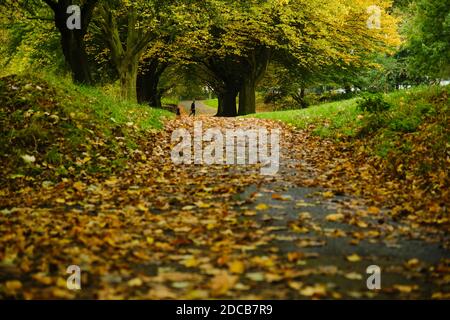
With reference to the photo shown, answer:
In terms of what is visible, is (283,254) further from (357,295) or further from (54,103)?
(54,103)

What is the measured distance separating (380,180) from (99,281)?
5.67 meters

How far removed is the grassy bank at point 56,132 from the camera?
8.79 metres

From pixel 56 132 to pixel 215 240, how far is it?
577cm

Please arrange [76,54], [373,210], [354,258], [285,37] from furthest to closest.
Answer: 1. [285,37]
2. [76,54]
3. [373,210]
4. [354,258]

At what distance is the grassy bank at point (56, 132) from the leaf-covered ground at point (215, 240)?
0.60 m

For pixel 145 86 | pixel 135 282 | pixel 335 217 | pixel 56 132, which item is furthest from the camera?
pixel 145 86

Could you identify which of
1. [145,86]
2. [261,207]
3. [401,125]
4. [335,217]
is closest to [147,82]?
[145,86]

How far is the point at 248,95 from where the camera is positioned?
30391 mm

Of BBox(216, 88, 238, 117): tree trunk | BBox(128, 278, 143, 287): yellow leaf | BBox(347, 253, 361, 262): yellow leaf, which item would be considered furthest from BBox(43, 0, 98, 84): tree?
BBox(216, 88, 238, 117): tree trunk

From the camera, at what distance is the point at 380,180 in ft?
27.6

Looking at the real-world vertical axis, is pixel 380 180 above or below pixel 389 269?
above

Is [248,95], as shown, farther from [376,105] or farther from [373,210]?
[373,210]

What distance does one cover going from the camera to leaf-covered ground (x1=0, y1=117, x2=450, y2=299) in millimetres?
4406

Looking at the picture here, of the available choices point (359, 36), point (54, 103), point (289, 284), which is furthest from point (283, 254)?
point (359, 36)
